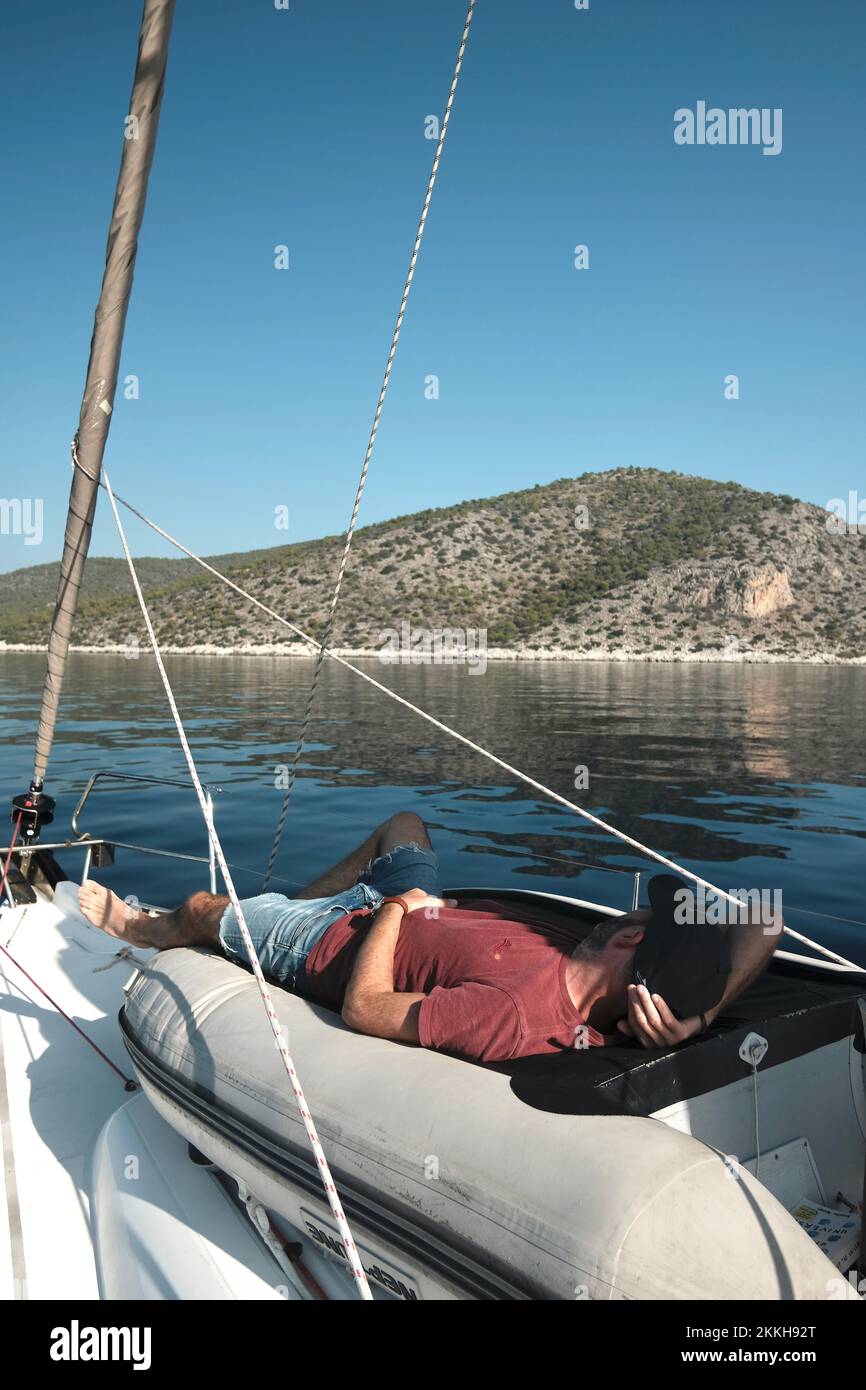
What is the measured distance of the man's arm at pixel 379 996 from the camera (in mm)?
3035

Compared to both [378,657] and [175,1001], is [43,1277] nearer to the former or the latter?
[175,1001]

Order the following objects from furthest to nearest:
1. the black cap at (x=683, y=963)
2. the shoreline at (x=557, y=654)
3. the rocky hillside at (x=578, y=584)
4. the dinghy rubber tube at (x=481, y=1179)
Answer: the rocky hillside at (x=578, y=584) < the shoreline at (x=557, y=654) < the black cap at (x=683, y=963) < the dinghy rubber tube at (x=481, y=1179)

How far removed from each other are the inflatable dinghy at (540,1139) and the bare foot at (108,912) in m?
0.96

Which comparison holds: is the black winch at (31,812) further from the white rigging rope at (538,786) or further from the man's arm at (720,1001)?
the man's arm at (720,1001)

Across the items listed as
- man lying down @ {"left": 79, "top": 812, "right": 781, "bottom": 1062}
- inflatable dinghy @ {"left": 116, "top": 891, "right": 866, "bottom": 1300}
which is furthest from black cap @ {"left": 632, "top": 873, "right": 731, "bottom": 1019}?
inflatable dinghy @ {"left": 116, "top": 891, "right": 866, "bottom": 1300}

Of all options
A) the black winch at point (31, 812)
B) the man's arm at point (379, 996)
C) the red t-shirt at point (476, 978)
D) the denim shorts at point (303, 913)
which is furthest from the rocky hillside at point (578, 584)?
the man's arm at point (379, 996)

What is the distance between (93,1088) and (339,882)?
148 centimetres

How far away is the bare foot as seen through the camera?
4660mm

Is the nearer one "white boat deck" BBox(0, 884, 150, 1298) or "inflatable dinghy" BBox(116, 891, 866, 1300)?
"inflatable dinghy" BBox(116, 891, 866, 1300)

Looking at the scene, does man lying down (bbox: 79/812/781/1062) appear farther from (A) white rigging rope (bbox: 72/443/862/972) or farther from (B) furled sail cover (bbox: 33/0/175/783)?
(B) furled sail cover (bbox: 33/0/175/783)

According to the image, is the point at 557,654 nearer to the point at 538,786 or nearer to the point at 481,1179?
the point at 538,786

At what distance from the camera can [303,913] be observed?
13.0 ft

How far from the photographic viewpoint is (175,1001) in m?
3.55

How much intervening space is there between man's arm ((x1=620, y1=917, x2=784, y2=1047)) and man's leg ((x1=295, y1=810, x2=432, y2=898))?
1896mm
